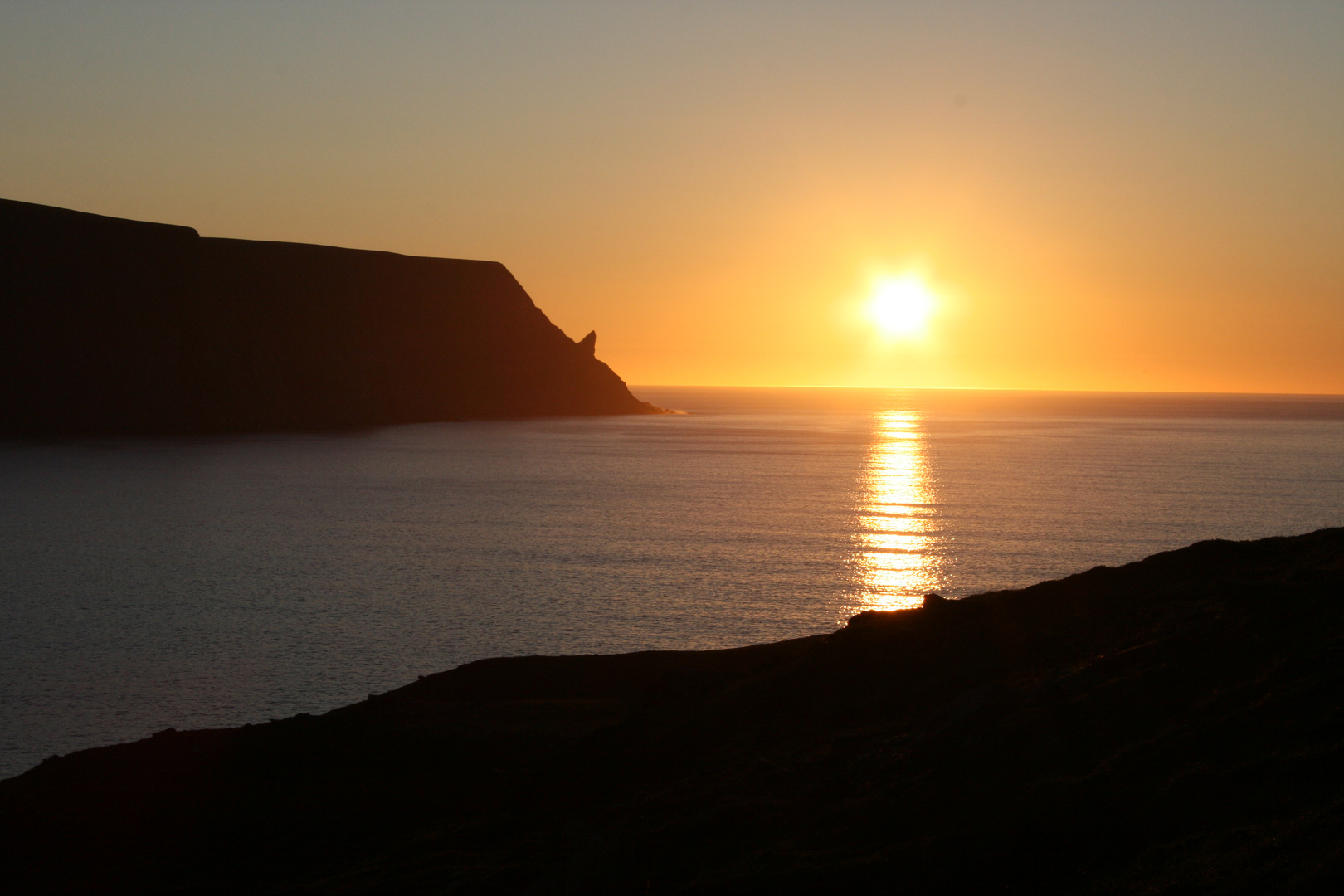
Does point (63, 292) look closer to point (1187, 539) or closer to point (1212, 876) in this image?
point (1187, 539)

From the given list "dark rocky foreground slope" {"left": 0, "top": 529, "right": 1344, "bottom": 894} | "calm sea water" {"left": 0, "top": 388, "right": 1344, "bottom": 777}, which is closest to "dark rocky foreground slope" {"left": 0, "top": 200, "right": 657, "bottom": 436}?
"calm sea water" {"left": 0, "top": 388, "right": 1344, "bottom": 777}

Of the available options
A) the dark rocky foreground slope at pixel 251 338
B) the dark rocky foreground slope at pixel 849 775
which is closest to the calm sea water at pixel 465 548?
the dark rocky foreground slope at pixel 849 775

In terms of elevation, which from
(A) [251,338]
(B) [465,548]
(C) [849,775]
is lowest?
(B) [465,548]

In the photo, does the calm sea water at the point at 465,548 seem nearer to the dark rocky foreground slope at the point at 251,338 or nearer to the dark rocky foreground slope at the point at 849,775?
the dark rocky foreground slope at the point at 849,775

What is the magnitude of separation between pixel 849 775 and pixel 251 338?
142 meters

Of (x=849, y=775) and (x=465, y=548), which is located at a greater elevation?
(x=849, y=775)

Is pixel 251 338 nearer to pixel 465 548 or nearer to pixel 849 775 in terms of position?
pixel 465 548

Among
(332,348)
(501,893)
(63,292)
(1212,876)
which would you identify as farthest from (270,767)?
(332,348)

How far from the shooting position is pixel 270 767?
51.4ft

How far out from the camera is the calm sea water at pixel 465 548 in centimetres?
2634

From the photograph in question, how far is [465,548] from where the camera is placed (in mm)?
47812

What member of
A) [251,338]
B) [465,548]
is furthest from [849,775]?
[251,338]

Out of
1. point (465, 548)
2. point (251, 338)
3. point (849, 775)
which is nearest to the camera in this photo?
point (849, 775)

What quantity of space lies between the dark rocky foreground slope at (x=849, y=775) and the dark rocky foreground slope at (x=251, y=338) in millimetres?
118929
